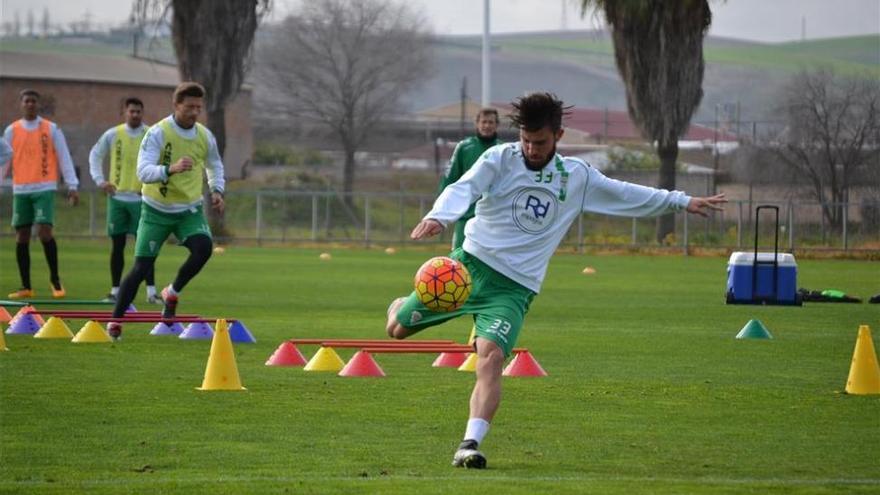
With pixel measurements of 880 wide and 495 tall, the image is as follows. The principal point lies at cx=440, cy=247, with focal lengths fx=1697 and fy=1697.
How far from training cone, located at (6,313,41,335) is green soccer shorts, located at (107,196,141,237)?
153 inches

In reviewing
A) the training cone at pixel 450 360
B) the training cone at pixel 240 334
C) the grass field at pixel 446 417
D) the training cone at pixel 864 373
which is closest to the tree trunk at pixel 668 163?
the grass field at pixel 446 417

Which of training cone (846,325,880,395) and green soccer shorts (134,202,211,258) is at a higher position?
green soccer shorts (134,202,211,258)

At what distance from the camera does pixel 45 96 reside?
73812 millimetres

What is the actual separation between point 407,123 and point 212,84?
5589cm

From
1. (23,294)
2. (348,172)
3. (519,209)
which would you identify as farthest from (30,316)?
(348,172)

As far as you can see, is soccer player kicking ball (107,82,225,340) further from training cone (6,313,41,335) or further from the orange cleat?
the orange cleat

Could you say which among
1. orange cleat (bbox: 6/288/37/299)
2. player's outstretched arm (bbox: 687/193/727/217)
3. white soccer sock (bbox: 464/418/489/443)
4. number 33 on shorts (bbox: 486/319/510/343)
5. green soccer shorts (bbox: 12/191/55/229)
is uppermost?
player's outstretched arm (bbox: 687/193/727/217)

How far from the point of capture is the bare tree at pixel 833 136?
42.2m

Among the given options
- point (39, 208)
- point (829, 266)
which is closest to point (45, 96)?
point (829, 266)

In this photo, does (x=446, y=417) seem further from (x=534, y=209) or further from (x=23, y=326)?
(x=23, y=326)

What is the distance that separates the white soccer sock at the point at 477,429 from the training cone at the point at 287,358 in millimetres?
5253

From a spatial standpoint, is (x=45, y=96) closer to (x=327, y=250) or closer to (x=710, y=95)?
(x=327, y=250)

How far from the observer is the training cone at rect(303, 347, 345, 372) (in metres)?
14.0

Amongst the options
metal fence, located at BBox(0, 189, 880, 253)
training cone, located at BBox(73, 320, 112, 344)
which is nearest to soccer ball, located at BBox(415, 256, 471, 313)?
training cone, located at BBox(73, 320, 112, 344)
